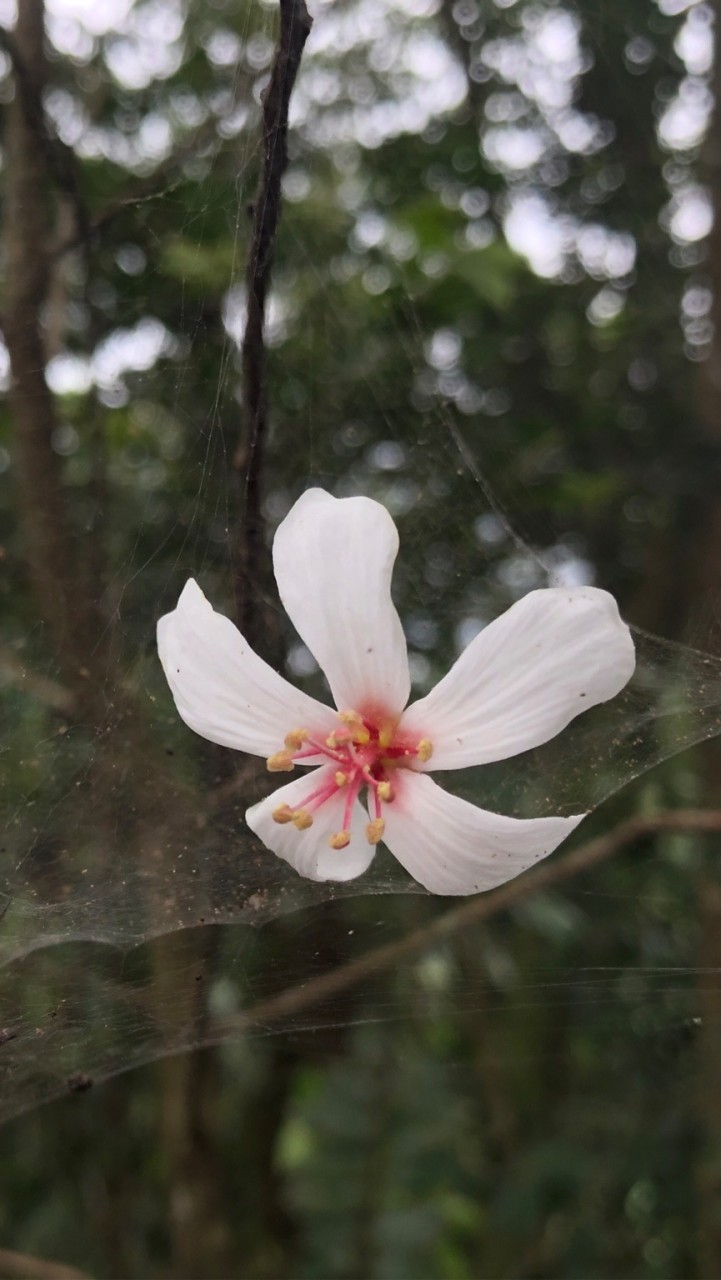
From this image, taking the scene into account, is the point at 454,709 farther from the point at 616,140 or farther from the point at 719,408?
the point at 616,140

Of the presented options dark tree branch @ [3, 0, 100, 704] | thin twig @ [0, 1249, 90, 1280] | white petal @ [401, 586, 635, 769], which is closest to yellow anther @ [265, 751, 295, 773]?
white petal @ [401, 586, 635, 769]

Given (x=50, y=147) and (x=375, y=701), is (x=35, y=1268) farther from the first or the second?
(x=50, y=147)

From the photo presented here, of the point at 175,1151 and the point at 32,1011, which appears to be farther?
the point at 175,1151

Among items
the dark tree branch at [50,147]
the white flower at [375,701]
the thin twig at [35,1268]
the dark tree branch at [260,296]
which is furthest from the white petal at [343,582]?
the thin twig at [35,1268]

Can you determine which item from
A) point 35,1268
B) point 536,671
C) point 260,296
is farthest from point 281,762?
point 35,1268

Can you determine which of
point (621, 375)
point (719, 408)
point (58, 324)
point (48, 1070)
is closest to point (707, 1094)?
point (48, 1070)

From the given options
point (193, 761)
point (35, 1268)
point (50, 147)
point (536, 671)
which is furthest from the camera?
point (35, 1268)
